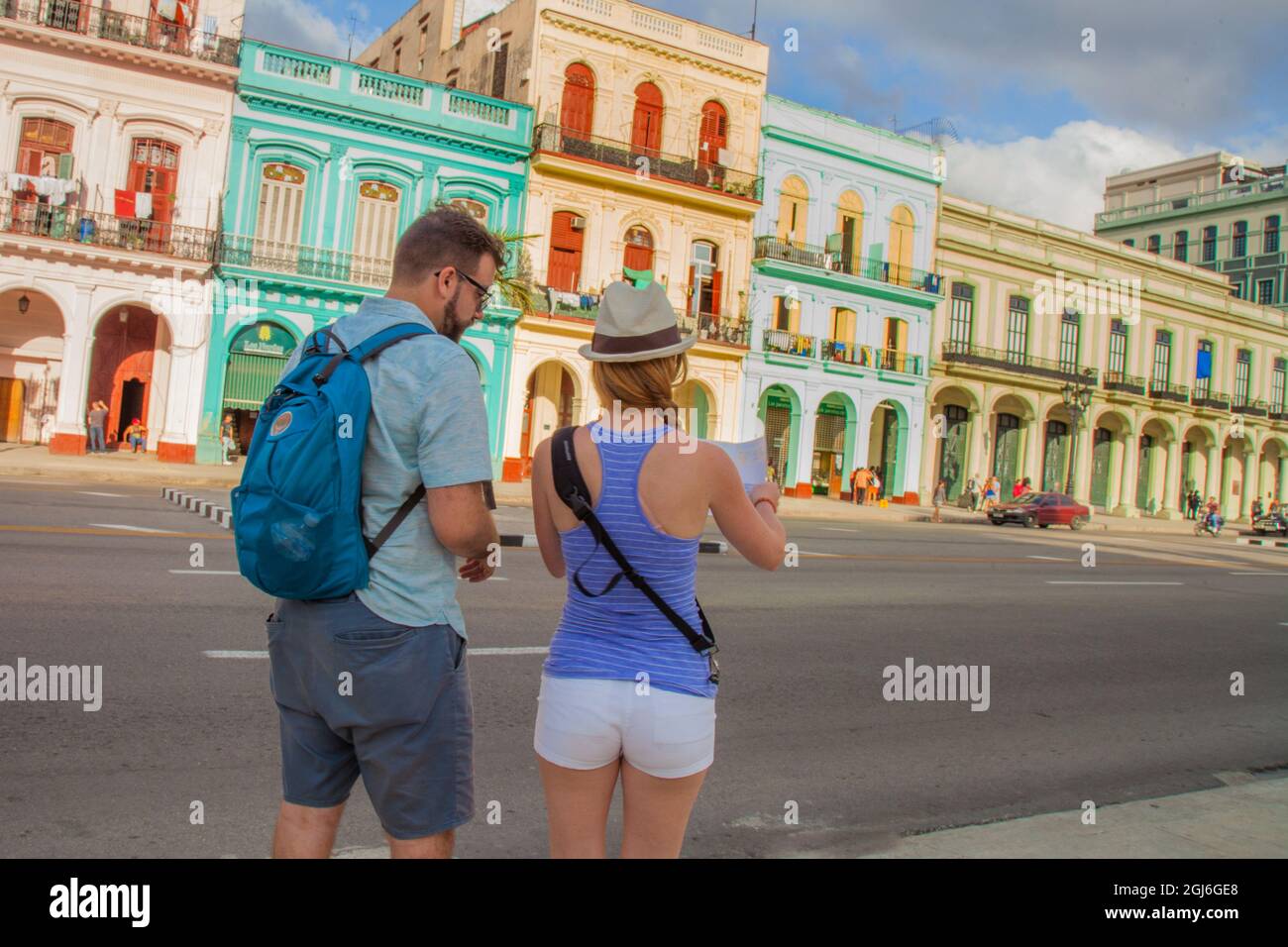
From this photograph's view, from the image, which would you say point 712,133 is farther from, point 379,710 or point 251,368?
point 379,710

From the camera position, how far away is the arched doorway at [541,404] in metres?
31.9

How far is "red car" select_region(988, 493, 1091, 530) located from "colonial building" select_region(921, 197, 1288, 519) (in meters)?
2.80

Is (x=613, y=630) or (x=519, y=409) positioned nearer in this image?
(x=613, y=630)

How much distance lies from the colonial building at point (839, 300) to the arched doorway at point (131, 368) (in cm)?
1681

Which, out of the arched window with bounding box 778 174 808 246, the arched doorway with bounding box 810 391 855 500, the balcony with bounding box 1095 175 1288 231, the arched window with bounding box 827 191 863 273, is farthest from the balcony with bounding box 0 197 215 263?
the balcony with bounding box 1095 175 1288 231

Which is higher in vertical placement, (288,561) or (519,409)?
(519,409)

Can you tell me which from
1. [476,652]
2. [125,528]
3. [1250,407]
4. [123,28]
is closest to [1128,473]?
[1250,407]

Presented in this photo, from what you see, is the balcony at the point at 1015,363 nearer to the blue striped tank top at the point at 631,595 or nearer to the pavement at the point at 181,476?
the pavement at the point at 181,476

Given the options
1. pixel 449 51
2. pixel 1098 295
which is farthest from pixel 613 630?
pixel 1098 295

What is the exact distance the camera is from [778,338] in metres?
35.0

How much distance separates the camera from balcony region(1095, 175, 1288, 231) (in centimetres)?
5898

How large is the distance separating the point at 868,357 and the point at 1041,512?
7.78 metres
